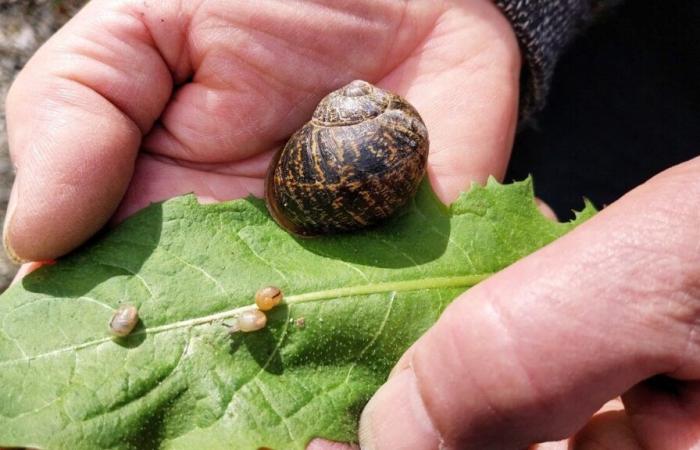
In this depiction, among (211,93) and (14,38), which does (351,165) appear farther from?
(14,38)

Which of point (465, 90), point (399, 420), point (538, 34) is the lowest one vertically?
point (399, 420)

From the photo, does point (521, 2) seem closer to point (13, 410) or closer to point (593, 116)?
point (593, 116)

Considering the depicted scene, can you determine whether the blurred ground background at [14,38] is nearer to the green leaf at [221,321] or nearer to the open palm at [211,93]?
the open palm at [211,93]

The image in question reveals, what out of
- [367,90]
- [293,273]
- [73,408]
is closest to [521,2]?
[367,90]

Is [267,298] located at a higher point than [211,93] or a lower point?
lower

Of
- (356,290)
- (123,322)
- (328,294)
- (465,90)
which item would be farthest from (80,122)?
(465,90)

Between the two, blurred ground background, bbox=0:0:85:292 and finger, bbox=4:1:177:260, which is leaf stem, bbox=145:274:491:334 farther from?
blurred ground background, bbox=0:0:85:292

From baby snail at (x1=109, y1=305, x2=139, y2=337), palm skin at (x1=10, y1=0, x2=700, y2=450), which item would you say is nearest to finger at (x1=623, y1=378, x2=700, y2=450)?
palm skin at (x1=10, y1=0, x2=700, y2=450)
